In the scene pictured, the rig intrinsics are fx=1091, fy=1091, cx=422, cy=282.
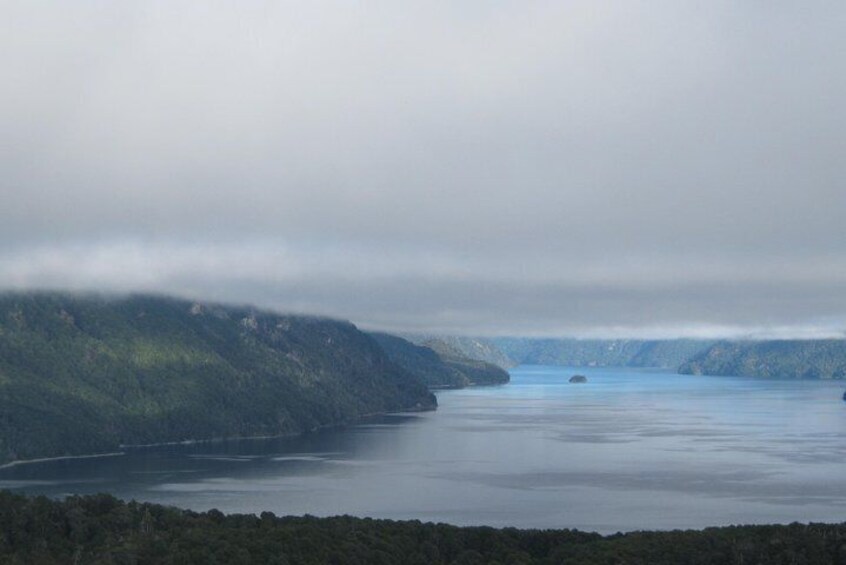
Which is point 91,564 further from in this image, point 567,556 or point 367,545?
point 567,556

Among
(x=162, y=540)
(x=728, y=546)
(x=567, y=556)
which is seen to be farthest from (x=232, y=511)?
(x=728, y=546)

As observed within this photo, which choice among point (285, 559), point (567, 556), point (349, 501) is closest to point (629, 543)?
point (567, 556)

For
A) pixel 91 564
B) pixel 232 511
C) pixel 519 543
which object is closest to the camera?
pixel 91 564

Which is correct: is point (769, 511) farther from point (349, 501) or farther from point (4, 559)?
point (4, 559)

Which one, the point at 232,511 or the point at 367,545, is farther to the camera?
the point at 232,511

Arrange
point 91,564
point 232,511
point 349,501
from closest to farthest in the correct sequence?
1. point 91,564
2. point 232,511
3. point 349,501

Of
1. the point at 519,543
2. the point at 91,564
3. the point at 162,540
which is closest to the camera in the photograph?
the point at 91,564
